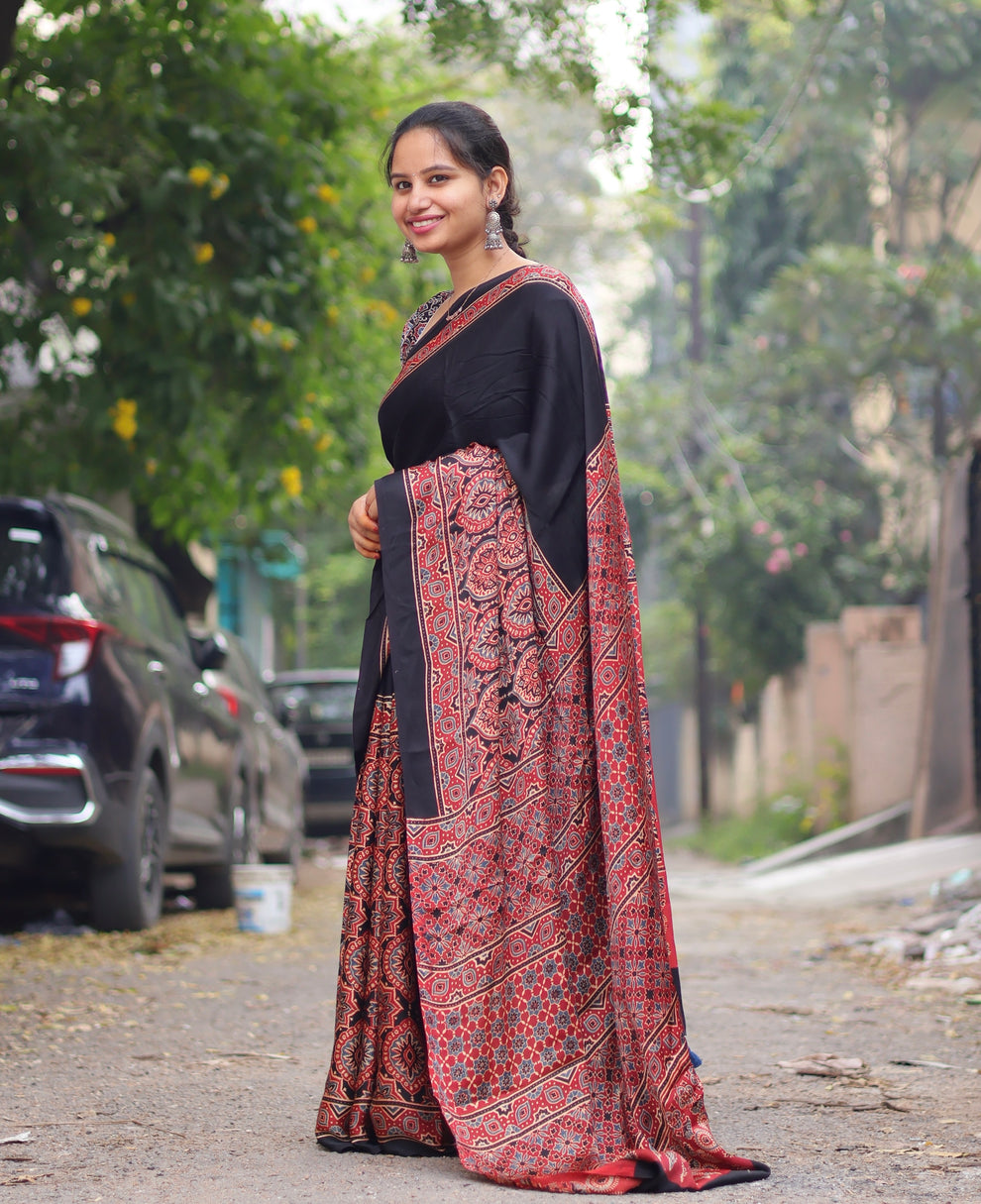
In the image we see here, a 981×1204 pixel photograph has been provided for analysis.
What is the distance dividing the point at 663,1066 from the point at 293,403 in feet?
20.9

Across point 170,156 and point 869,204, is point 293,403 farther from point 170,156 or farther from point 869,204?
point 869,204

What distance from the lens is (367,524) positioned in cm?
341

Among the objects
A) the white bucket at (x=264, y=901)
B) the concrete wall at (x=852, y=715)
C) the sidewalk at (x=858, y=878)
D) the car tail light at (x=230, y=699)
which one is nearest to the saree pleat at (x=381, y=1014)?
the white bucket at (x=264, y=901)

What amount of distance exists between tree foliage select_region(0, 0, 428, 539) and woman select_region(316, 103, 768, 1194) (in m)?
4.88

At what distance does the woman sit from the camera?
310cm

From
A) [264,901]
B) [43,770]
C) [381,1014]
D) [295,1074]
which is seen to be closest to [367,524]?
[381,1014]

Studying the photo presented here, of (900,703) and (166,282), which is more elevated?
(166,282)

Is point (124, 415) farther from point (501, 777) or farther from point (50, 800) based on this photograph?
point (501, 777)

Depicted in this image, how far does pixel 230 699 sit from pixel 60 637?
3.25 metres

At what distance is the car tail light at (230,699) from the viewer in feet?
31.7

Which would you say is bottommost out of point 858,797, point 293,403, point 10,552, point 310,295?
point 858,797

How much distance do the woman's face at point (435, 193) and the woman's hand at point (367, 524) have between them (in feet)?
1.80

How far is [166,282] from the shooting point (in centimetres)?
814

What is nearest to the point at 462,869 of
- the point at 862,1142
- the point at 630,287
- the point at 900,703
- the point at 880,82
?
the point at 862,1142
